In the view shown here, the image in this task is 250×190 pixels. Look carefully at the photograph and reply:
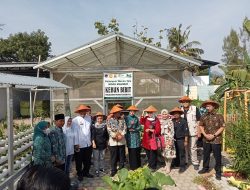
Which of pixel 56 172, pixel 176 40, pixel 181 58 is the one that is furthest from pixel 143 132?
pixel 176 40

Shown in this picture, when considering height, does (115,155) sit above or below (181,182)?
above

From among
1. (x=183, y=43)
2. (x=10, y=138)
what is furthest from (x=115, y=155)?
(x=183, y=43)

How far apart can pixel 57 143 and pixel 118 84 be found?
18.6 ft

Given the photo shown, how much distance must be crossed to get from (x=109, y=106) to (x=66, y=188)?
10239 mm

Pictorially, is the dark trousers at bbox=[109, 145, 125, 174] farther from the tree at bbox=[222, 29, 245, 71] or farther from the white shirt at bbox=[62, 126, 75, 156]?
the tree at bbox=[222, 29, 245, 71]

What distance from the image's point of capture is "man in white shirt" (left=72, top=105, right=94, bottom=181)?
24.2 feet

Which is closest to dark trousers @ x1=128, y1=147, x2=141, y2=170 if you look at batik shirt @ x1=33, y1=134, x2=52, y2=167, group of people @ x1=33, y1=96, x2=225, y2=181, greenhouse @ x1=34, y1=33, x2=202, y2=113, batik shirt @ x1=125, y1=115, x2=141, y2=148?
group of people @ x1=33, y1=96, x2=225, y2=181

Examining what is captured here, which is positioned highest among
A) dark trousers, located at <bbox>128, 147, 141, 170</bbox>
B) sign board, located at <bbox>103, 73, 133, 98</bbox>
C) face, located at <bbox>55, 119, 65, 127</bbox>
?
sign board, located at <bbox>103, 73, 133, 98</bbox>

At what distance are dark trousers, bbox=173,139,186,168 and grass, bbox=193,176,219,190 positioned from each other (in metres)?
0.94

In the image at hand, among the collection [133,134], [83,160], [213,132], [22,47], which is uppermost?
[22,47]

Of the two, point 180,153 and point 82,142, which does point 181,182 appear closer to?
point 180,153

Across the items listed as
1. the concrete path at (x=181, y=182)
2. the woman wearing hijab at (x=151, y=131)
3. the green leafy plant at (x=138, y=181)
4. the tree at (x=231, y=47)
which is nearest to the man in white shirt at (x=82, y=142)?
the concrete path at (x=181, y=182)

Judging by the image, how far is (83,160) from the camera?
7.59 m

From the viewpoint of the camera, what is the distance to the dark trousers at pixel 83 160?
24.4ft
